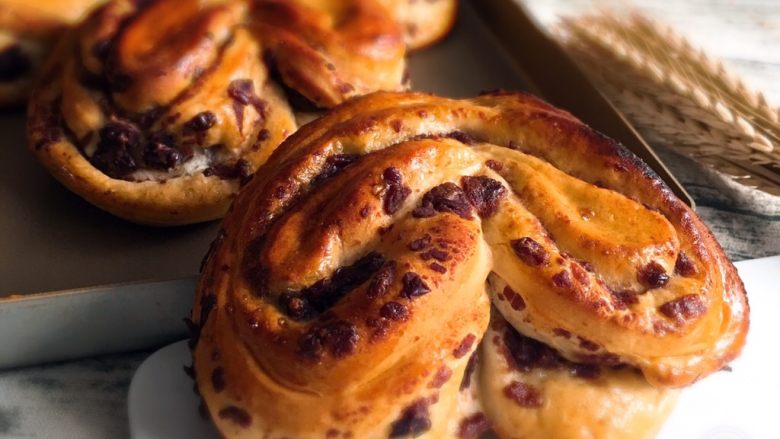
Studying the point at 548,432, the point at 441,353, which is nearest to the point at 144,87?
the point at 441,353

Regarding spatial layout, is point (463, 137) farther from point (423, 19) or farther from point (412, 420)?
point (423, 19)

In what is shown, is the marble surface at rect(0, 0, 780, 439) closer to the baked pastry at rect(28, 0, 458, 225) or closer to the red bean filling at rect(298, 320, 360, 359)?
the baked pastry at rect(28, 0, 458, 225)

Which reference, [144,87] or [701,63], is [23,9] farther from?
[701,63]

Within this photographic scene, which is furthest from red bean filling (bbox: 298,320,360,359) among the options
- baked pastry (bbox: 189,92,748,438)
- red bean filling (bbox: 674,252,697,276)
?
red bean filling (bbox: 674,252,697,276)

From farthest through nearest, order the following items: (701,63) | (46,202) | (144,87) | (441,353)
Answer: (701,63)
(46,202)
(144,87)
(441,353)

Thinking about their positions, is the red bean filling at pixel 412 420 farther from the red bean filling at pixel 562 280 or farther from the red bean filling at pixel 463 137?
the red bean filling at pixel 463 137

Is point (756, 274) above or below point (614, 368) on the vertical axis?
below
